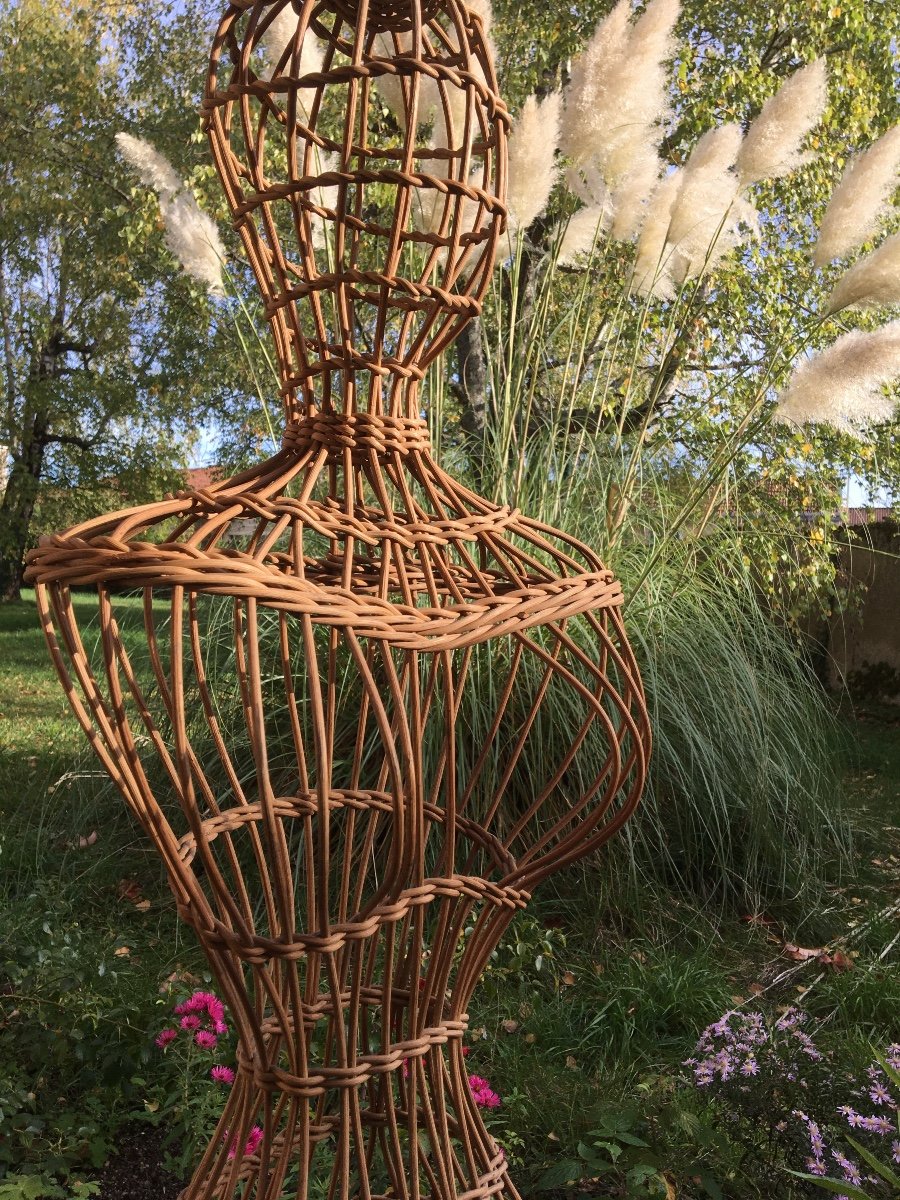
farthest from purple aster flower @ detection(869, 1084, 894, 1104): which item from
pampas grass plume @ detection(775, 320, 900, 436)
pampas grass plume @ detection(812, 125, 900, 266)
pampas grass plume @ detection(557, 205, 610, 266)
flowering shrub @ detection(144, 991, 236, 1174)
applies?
pampas grass plume @ detection(557, 205, 610, 266)

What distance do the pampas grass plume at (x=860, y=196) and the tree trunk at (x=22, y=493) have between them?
333 inches

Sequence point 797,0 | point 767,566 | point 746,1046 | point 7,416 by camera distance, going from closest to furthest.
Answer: point 746,1046
point 767,566
point 797,0
point 7,416

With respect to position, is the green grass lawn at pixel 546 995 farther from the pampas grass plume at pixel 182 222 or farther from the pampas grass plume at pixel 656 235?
the pampas grass plume at pixel 656 235

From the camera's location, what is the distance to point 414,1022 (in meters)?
0.95

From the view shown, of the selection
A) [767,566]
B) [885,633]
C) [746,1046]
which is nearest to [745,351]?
[767,566]

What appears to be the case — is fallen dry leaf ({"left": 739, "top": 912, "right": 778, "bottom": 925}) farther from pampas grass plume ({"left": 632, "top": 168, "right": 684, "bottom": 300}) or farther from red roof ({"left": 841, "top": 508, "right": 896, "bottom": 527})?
red roof ({"left": 841, "top": 508, "right": 896, "bottom": 527})

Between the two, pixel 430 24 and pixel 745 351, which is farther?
pixel 745 351

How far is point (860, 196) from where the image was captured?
2.53 m

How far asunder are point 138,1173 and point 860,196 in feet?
8.38

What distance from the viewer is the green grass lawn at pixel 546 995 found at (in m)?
1.53

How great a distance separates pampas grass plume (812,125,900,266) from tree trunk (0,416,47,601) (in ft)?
27.8

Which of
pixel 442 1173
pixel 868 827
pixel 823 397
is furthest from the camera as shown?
pixel 868 827

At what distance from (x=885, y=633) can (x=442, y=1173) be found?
246 inches

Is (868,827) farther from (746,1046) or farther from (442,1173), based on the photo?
(442,1173)
